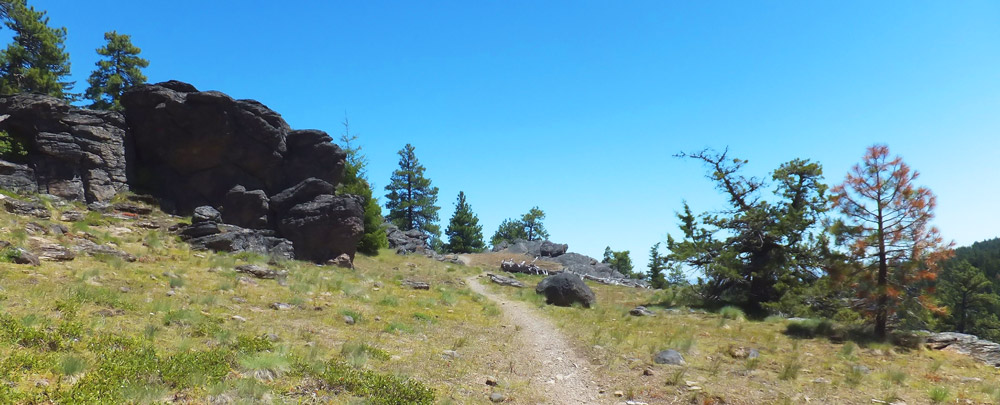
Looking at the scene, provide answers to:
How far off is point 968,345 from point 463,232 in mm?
62379

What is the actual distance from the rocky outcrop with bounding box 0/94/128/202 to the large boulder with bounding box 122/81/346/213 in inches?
109

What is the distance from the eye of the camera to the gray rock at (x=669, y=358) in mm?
11352

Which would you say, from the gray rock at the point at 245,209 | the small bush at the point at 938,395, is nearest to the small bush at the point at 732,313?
the small bush at the point at 938,395

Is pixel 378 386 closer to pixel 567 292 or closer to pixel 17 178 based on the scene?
pixel 567 292

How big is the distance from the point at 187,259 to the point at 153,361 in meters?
13.9

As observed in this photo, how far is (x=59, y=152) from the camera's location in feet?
81.1

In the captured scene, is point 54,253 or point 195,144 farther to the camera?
point 195,144

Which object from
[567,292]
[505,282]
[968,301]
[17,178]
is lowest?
[505,282]

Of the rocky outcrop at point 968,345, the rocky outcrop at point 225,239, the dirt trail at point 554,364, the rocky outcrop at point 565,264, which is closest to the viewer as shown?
the dirt trail at point 554,364

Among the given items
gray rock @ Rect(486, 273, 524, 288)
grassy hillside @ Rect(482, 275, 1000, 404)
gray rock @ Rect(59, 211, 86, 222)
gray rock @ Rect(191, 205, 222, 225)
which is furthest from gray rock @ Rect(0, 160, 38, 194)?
grassy hillside @ Rect(482, 275, 1000, 404)

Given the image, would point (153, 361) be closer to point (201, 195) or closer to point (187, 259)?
point (187, 259)

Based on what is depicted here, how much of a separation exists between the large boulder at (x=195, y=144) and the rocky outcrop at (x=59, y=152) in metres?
2.76

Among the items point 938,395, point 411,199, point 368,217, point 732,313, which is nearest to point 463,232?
point 411,199

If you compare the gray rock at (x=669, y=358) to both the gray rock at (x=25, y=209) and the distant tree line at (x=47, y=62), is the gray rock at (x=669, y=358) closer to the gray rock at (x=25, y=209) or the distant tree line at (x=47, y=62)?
the gray rock at (x=25, y=209)
